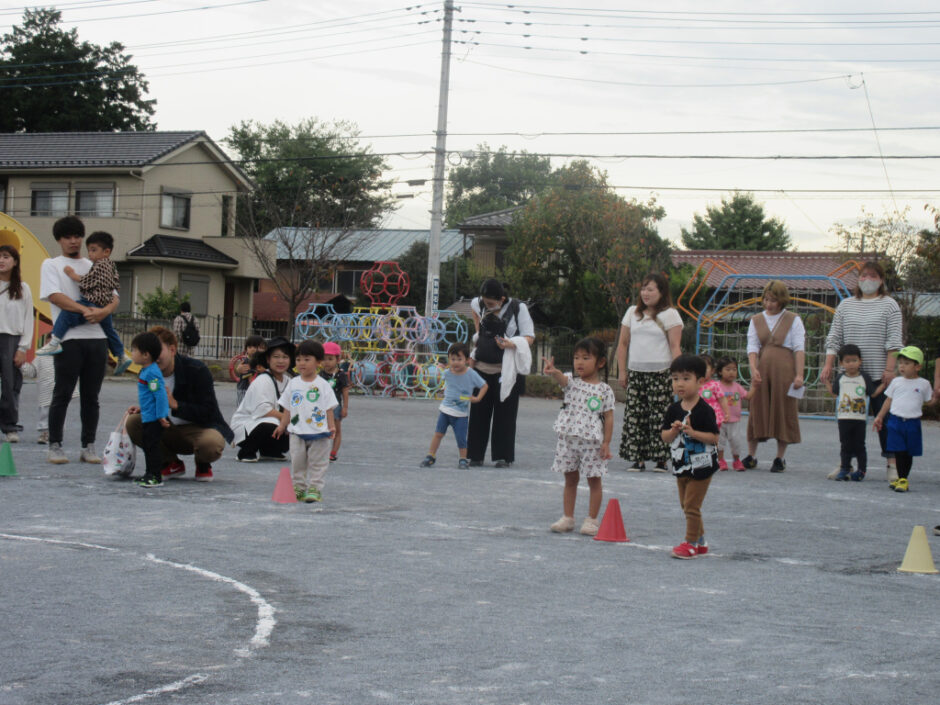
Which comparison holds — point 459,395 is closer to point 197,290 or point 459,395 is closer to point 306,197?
point 197,290

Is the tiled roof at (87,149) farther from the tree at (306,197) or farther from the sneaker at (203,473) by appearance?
the sneaker at (203,473)

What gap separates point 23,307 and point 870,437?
12.7 meters

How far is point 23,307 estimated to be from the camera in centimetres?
1091

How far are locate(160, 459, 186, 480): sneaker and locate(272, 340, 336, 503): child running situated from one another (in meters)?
1.53

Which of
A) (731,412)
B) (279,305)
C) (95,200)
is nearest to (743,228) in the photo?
(279,305)

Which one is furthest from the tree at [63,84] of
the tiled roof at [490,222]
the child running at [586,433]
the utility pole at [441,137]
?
the child running at [586,433]

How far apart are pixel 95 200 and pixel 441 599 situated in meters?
41.5

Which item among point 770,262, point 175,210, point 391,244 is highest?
point 391,244

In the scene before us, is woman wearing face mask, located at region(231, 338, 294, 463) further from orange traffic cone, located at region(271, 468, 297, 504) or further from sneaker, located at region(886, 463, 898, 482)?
sneaker, located at region(886, 463, 898, 482)

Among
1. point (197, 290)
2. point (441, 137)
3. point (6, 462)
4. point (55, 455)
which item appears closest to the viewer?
point (6, 462)

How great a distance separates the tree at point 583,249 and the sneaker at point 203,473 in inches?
1115

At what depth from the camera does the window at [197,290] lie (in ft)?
148

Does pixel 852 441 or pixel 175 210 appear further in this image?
pixel 175 210

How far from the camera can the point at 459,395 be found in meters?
11.7
